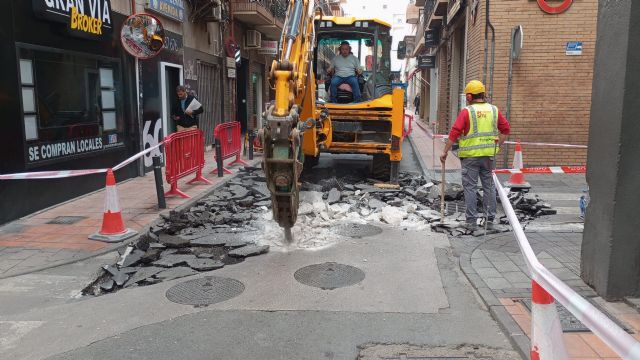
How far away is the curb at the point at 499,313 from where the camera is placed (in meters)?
3.74

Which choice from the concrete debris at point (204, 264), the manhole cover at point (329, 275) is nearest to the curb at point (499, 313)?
the manhole cover at point (329, 275)

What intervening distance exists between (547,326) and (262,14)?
705 inches

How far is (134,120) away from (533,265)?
32.0ft

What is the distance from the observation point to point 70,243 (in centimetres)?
631

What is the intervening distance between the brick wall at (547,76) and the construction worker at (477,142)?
18.0 feet

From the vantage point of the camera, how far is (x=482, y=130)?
6938 millimetres

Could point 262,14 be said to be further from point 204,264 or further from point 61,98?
point 204,264

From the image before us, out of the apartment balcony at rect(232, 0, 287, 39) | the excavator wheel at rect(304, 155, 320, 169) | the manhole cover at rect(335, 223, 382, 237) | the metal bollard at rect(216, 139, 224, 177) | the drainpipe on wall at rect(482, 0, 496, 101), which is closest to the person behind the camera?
the manhole cover at rect(335, 223, 382, 237)

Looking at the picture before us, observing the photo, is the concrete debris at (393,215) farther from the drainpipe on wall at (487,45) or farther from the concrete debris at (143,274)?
the drainpipe on wall at (487,45)

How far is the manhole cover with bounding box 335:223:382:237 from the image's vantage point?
7093 mm

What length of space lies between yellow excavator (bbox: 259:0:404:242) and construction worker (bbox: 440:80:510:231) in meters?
2.02

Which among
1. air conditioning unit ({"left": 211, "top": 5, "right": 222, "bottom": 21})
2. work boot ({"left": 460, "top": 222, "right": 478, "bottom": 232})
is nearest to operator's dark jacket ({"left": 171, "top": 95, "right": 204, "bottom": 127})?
air conditioning unit ({"left": 211, "top": 5, "right": 222, "bottom": 21})

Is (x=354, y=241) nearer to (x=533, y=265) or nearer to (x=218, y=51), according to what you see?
(x=533, y=265)

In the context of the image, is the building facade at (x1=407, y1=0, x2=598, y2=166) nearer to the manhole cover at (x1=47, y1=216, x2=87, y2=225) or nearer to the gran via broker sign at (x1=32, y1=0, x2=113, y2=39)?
the gran via broker sign at (x1=32, y1=0, x2=113, y2=39)
